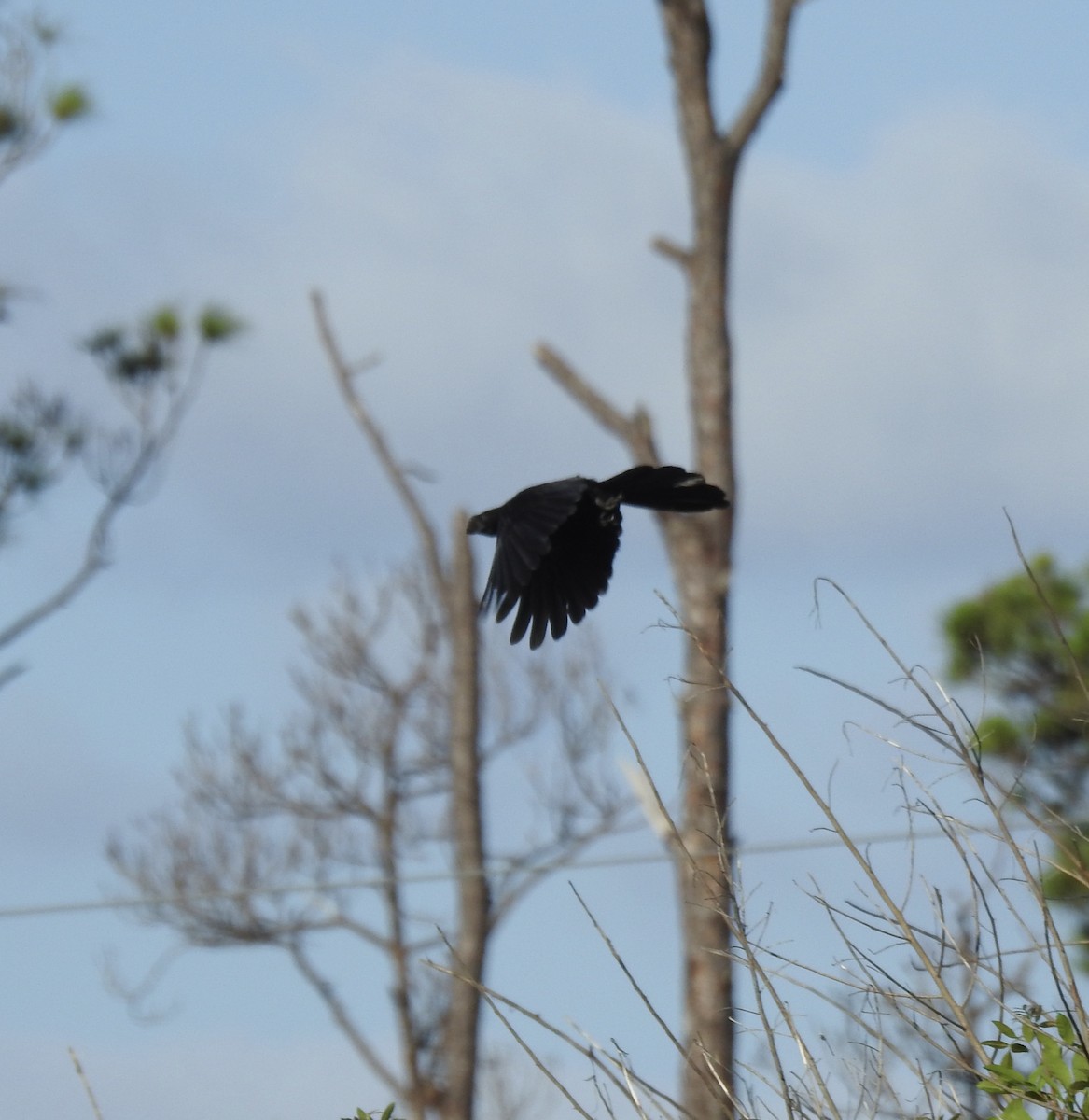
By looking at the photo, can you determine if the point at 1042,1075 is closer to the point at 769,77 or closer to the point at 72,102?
the point at 769,77

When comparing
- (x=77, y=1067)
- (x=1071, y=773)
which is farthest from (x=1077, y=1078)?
(x=1071, y=773)

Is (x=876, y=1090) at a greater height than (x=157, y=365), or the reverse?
(x=157, y=365)

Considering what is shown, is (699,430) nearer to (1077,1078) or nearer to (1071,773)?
(1071,773)

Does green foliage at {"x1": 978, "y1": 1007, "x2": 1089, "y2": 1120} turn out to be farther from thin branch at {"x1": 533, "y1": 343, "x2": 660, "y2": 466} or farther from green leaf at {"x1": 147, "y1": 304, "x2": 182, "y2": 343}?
green leaf at {"x1": 147, "y1": 304, "x2": 182, "y2": 343}

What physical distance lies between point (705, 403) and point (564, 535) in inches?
176

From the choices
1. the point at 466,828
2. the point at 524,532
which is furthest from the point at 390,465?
the point at 524,532

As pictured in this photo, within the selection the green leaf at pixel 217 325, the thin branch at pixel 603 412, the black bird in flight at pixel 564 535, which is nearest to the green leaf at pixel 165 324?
the green leaf at pixel 217 325

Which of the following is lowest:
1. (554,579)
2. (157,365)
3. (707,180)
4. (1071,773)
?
(554,579)

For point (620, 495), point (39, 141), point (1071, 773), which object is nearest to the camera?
point (620, 495)

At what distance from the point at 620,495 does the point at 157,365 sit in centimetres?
978

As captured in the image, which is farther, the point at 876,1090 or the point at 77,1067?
the point at 77,1067

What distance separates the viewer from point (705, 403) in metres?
7.41

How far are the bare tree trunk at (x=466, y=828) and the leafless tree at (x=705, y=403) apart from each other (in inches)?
74.4

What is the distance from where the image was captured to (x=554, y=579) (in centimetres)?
298
